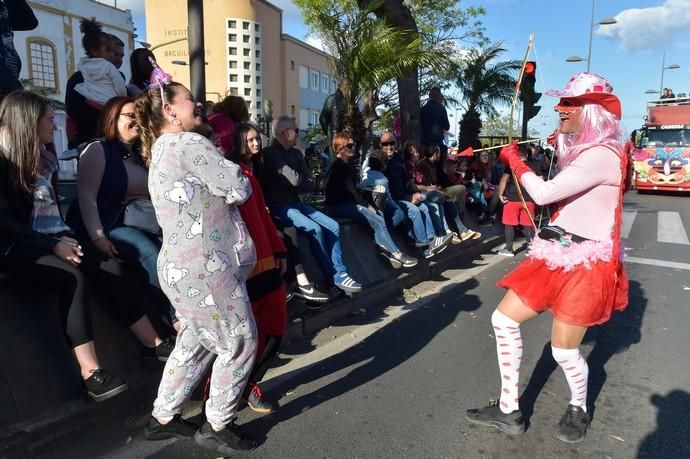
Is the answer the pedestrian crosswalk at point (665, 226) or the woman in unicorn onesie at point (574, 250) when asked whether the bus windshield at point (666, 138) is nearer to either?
the pedestrian crosswalk at point (665, 226)

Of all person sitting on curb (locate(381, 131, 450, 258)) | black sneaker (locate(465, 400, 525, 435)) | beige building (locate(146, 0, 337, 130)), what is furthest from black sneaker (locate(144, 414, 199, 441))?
beige building (locate(146, 0, 337, 130))

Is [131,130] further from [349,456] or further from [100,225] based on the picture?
[349,456]

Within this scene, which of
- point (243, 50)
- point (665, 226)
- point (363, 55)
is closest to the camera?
point (363, 55)

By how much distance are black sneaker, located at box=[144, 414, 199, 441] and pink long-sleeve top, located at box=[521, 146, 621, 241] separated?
2.29m

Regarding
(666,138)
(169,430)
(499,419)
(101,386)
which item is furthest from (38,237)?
(666,138)

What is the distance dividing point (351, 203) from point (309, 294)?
175 centimetres

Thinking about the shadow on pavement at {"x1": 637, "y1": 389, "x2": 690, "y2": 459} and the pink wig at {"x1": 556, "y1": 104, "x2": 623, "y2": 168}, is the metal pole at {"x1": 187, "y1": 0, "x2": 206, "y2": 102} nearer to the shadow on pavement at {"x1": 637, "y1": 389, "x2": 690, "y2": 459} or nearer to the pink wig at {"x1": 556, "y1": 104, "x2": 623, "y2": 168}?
the pink wig at {"x1": 556, "y1": 104, "x2": 623, "y2": 168}

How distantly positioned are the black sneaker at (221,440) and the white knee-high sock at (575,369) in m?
1.85

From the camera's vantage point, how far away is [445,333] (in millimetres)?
4703

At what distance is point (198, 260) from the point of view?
2.31 m

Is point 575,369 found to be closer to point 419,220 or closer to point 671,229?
point 419,220

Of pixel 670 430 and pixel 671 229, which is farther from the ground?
pixel 671 229

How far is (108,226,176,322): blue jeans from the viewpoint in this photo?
336 cm

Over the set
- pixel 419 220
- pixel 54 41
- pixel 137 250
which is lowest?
pixel 419 220
